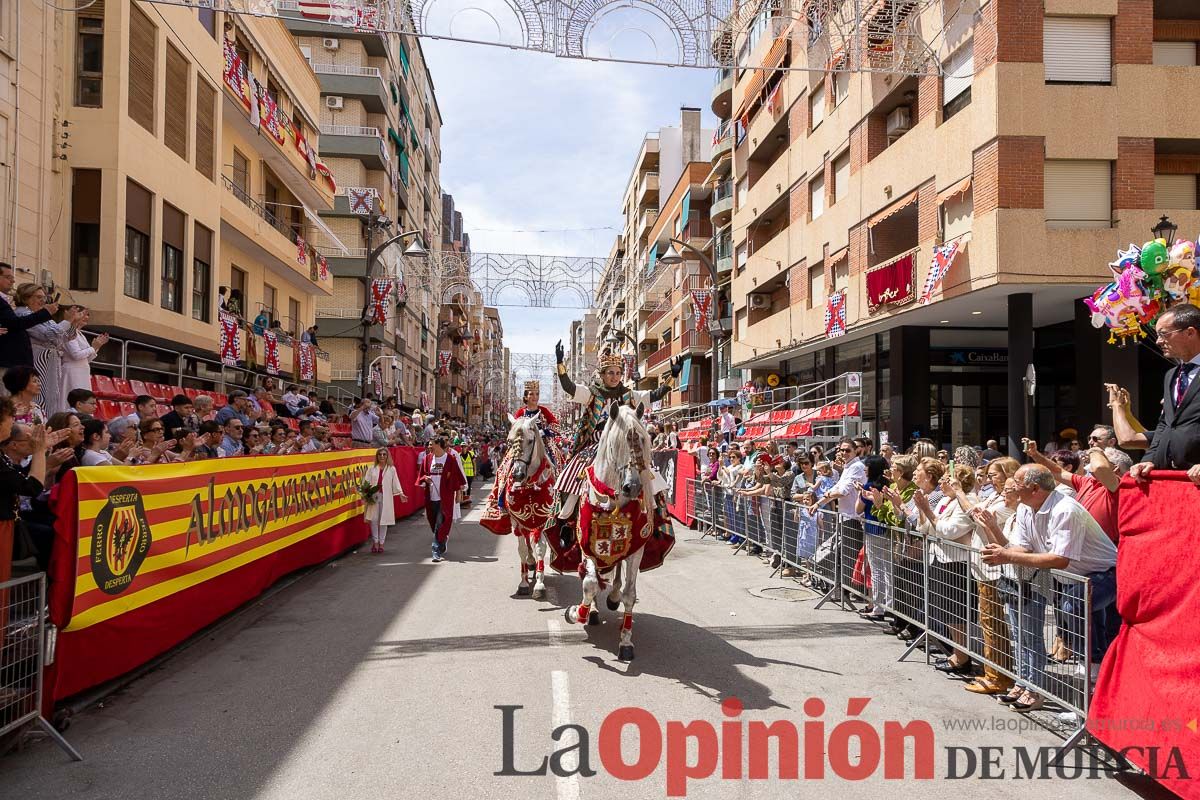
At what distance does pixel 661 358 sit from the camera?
183 feet

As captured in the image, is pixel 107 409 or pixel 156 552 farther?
pixel 107 409

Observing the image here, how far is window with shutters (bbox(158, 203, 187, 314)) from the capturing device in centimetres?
1745

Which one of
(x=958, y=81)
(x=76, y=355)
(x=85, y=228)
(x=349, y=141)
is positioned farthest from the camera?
(x=349, y=141)

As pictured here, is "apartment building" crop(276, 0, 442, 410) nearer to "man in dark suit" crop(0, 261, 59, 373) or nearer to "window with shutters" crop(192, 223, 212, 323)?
"window with shutters" crop(192, 223, 212, 323)

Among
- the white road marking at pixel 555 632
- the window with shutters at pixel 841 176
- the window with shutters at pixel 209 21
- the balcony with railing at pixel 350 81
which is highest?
the balcony with railing at pixel 350 81

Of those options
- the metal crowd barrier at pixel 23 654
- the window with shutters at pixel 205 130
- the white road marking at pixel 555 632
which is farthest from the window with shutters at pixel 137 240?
the metal crowd barrier at pixel 23 654

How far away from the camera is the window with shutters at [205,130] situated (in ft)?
62.9

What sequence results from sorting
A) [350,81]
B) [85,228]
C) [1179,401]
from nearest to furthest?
1. [1179,401]
2. [85,228]
3. [350,81]

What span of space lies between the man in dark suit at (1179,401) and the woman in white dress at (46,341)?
1056 centimetres

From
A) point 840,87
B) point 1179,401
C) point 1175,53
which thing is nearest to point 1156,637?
point 1179,401

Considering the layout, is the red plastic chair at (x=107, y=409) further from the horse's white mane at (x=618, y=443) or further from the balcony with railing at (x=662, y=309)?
the balcony with railing at (x=662, y=309)

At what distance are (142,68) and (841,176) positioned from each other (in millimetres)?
19049

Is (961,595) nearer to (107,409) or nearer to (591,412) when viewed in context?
(591,412)

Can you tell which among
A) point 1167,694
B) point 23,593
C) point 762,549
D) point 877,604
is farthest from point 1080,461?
point 23,593
